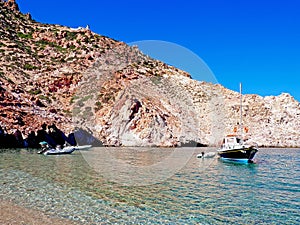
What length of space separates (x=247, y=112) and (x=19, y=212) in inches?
3400

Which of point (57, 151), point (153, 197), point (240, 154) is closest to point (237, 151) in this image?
point (240, 154)

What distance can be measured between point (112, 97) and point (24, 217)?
215 ft

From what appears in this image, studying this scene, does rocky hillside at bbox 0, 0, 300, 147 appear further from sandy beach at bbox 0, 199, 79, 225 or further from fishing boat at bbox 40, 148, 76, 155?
sandy beach at bbox 0, 199, 79, 225

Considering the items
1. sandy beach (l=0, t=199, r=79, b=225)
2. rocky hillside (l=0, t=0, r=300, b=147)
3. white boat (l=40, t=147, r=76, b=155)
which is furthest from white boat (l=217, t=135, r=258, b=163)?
sandy beach (l=0, t=199, r=79, b=225)

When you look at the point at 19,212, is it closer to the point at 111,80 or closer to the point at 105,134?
the point at 105,134

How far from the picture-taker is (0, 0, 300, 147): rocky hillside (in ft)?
227

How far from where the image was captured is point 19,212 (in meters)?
12.4

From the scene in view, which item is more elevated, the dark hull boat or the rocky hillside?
the rocky hillside

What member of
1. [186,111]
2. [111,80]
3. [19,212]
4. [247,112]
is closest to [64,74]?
[111,80]

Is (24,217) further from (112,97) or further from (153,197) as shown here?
(112,97)

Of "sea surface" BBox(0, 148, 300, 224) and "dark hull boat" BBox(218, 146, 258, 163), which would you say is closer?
"sea surface" BBox(0, 148, 300, 224)

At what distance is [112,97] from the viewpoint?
76812mm

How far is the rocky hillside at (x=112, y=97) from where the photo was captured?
227 ft

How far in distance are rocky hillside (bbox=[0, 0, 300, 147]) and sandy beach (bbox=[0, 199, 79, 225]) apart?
146 feet
